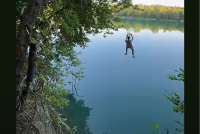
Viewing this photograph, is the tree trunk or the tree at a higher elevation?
the tree

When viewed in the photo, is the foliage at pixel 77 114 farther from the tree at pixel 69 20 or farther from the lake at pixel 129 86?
the tree at pixel 69 20

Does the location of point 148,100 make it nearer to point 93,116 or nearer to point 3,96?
point 93,116

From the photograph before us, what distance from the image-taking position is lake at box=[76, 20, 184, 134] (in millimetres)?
9859

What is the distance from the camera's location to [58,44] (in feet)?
14.7

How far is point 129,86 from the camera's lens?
13039 mm

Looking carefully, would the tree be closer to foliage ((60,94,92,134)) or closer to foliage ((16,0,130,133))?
foliage ((16,0,130,133))

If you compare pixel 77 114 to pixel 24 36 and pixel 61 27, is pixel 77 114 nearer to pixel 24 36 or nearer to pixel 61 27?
pixel 61 27

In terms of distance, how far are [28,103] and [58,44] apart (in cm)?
Result: 149

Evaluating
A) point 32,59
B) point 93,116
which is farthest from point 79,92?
point 32,59

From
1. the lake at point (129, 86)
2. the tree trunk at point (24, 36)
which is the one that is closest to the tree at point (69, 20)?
the tree trunk at point (24, 36)

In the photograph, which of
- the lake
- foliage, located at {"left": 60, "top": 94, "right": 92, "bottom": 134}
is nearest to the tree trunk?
the lake

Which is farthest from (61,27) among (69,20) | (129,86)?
(129,86)

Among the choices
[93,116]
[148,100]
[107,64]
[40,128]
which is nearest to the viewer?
[40,128]

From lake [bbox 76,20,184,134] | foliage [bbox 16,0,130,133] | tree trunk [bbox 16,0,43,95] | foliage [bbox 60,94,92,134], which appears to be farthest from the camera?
lake [bbox 76,20,184,134]
